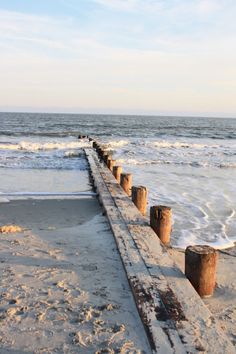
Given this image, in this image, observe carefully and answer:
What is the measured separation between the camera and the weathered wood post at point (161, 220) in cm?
503

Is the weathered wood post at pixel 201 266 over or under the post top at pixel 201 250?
under

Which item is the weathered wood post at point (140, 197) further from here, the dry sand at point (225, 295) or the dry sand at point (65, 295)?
the dry sand at point (225, 295)

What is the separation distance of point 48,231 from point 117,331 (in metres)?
2.89

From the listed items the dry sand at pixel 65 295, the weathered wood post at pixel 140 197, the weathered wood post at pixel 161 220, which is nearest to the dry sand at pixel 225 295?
the weathered wood post at pixel 161 220

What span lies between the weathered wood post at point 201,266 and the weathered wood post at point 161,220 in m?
1.38

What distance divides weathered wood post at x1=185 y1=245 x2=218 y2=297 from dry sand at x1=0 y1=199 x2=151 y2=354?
2.06 ft

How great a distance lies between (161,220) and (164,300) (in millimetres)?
1984

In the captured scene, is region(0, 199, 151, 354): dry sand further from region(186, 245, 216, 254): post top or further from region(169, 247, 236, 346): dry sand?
region(169, 247, 236, 346): dry sand

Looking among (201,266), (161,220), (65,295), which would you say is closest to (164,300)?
(201,266)

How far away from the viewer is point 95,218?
20.7 feet

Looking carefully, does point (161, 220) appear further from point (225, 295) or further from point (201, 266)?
point (201, 266)

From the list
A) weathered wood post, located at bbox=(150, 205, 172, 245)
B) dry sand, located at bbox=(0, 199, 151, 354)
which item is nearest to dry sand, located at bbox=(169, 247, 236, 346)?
weathered wood post, located at bbox=(150, 205, 172, 245)

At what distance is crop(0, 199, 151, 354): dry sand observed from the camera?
2723 millimetres

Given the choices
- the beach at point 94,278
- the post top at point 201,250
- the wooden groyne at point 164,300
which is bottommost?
the beach at point 94,278
